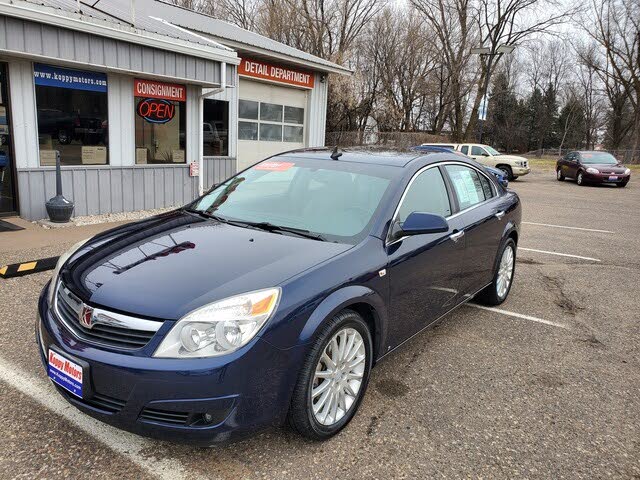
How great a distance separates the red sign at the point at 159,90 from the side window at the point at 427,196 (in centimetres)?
689

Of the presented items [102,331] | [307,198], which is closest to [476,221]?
[307,198]

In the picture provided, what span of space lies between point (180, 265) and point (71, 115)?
268 inches

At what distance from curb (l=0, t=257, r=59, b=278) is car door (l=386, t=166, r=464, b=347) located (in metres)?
4.08

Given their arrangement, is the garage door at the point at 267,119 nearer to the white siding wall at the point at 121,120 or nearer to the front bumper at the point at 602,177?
the white siding wall at the point at 121,120

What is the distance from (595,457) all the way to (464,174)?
2498mm

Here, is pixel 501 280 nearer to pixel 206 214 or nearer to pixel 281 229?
pixel 281 229

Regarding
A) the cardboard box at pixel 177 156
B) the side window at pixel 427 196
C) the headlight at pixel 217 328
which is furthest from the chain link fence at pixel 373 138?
the headlight at pixel 217 328

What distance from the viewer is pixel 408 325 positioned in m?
3.38

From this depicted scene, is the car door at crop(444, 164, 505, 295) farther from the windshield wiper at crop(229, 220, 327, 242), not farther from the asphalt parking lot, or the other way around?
the windshield wiper at crop(229, 220, 327, 242)

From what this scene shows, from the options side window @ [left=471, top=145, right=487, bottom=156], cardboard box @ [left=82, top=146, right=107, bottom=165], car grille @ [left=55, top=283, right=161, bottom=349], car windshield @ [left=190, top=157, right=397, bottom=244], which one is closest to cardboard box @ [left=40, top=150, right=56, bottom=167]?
cardboard box @ [left=82, top=146, right=107, bottom=165]

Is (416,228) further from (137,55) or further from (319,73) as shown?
(319,73)

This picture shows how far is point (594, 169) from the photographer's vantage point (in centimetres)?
2117

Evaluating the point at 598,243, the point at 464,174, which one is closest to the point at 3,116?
the point at 464,174

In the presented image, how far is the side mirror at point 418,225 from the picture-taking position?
3.17 meters
